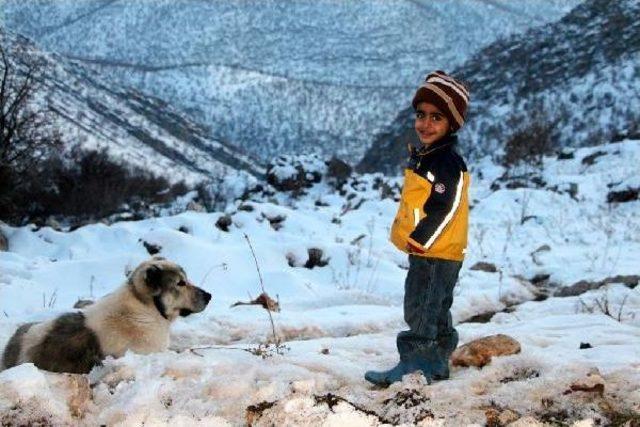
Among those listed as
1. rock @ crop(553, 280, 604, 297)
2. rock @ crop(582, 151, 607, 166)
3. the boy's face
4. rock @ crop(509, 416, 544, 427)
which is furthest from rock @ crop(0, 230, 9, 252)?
rock @ crop(582, 151, 607, 166)

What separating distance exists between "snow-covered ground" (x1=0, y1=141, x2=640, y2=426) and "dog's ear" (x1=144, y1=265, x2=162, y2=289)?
1.68ft

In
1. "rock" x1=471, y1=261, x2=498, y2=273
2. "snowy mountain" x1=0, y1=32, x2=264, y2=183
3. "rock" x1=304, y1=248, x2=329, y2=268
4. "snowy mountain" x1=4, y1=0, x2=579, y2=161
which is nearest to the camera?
"rock" x1=471, y1=261, x2=498, y2=273

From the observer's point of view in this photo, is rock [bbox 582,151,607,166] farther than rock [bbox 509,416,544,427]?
Yes

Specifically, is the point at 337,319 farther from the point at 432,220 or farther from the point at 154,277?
the point at 432,220

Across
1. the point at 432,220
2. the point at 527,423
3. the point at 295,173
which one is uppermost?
the point at 295,173

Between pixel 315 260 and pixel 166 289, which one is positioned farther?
pixel 315 260

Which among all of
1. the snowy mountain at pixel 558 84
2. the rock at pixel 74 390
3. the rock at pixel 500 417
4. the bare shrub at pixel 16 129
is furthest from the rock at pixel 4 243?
the snowy mountain at pixel 558 84

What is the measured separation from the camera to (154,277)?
4.05 metres

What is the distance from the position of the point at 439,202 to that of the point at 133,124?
307 feet

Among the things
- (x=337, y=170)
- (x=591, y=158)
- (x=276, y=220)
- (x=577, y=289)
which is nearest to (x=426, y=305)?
(x=577, y=289)

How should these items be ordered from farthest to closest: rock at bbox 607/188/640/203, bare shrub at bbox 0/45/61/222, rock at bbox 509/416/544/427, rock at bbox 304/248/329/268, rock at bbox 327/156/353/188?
rock at bbox 327/156/353/188 → bare shrub at bbox 0/45/61/222 → rock at bbox 607/188/640/203 → rock at bbox 304/248/329/268 → rock at bbox 509/416/544/427

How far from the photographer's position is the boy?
2.83 meters

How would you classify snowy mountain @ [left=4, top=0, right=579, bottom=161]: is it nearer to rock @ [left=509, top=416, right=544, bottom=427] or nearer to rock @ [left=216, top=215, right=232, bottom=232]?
rock @ [left=216, top=215, right=232, bottom=232]

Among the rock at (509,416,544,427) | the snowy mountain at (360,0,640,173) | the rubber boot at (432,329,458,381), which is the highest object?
the snowy mountain at (360,0,640,173)
